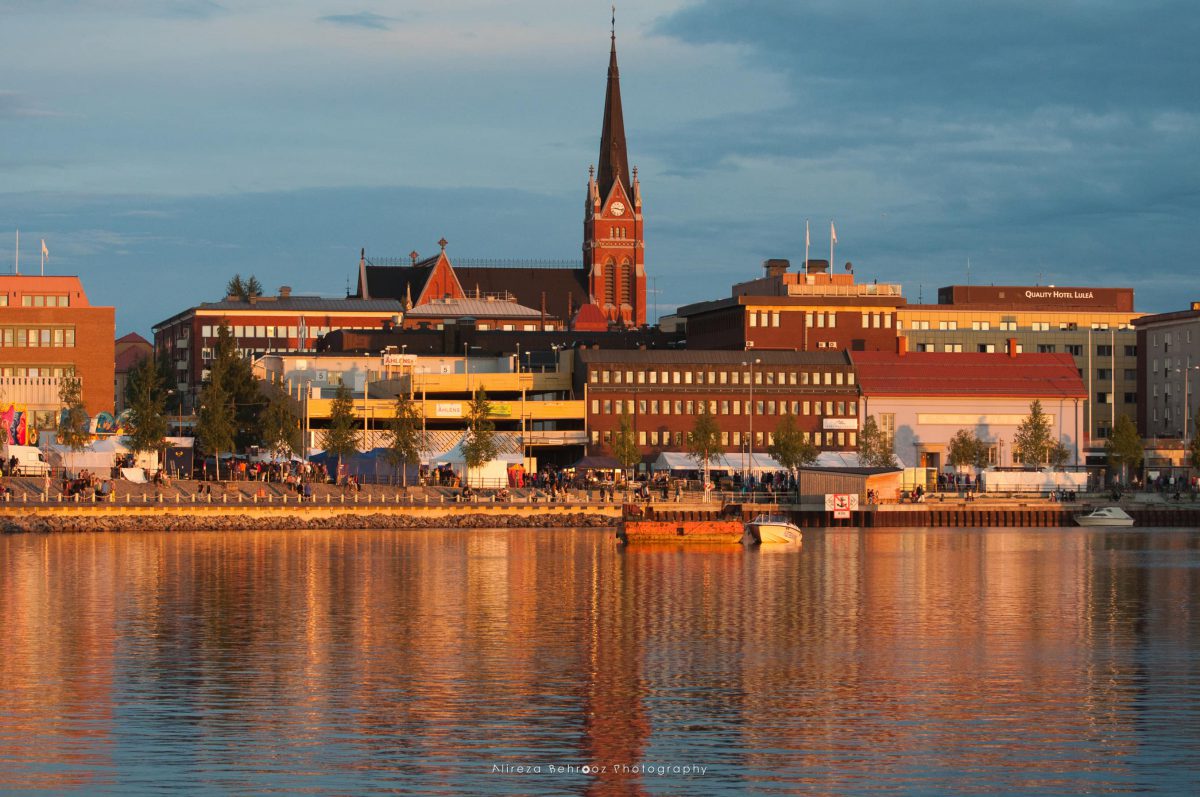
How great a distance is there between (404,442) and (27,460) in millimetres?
24921

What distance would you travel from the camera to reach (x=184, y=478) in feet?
420

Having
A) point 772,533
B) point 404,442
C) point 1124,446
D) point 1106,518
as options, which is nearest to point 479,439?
point 404,442

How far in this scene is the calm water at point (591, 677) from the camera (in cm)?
3369

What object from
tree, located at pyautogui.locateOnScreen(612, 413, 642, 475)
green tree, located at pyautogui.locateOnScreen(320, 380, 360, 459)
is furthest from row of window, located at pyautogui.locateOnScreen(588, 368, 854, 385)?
green tree, located at pyautogui.locateOnScreen(320, 380, 360, 459)

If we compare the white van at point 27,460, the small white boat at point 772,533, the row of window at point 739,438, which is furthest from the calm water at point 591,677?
the row of window at point 739,438

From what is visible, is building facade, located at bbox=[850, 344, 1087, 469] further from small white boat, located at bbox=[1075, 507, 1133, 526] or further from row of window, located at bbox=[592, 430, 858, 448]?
small white boat, located at bbox=[1075, 507, 1133, 526]

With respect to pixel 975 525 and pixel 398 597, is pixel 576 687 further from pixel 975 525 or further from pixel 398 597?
pixel 975 525

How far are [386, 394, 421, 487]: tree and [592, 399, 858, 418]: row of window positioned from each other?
24.1 m

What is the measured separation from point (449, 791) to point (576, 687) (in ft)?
39.8

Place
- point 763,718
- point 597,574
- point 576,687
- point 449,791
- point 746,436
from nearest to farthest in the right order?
point 449,791 → point 763,718 → point 576,687 → point 597,574 → point 746,436

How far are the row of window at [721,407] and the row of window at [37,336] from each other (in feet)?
155

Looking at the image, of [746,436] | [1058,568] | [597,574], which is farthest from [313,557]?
[746,436]

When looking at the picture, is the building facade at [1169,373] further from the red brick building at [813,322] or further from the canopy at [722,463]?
the canopy at [722,463]

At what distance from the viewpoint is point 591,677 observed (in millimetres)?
45375
